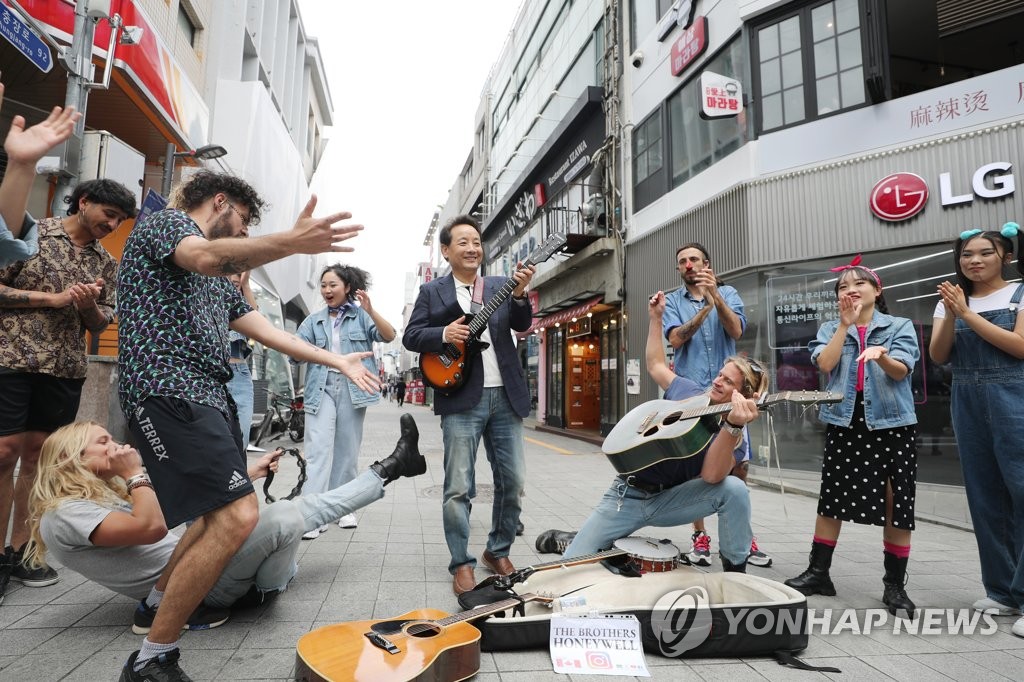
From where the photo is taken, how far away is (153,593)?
2.46 m

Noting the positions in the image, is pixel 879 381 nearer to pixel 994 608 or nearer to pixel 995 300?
pixel 995 300

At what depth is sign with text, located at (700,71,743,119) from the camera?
376 inches

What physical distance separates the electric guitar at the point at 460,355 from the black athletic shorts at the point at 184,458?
140cm

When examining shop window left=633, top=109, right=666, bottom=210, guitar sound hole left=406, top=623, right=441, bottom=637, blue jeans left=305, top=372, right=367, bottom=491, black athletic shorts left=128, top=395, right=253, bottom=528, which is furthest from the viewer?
shop window left=633, top=109, right=666, bottom=210

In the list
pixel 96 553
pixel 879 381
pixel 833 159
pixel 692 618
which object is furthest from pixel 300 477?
pixel 833 159

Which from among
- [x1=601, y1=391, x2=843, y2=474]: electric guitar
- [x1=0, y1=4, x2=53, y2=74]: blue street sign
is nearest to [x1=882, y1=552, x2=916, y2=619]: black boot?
[x1=601, y1=391, x2=843, y2=474]: electric guitar

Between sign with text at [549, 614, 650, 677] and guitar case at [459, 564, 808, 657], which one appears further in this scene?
guitar case at [459, 564, 808, 657]

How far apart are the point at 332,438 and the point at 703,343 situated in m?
2.95

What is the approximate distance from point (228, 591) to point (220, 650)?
1.01 ft

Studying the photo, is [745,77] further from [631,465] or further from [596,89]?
[631,465]

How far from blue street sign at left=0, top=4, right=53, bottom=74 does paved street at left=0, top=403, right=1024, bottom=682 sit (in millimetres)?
6370

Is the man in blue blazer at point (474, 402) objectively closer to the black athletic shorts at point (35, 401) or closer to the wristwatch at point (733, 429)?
the wristwatch at point (733, 429)

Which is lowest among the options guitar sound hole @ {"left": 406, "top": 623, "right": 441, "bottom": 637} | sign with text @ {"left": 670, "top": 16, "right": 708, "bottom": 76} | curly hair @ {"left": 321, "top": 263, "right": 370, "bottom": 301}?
guitar sound hole @ {"left": 406, "top": 623, "right": 441, "bottom": 637}

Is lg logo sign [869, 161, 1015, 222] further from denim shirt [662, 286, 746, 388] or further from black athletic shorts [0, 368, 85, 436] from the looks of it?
black athletic shorts [0, 368, 85, 436]
